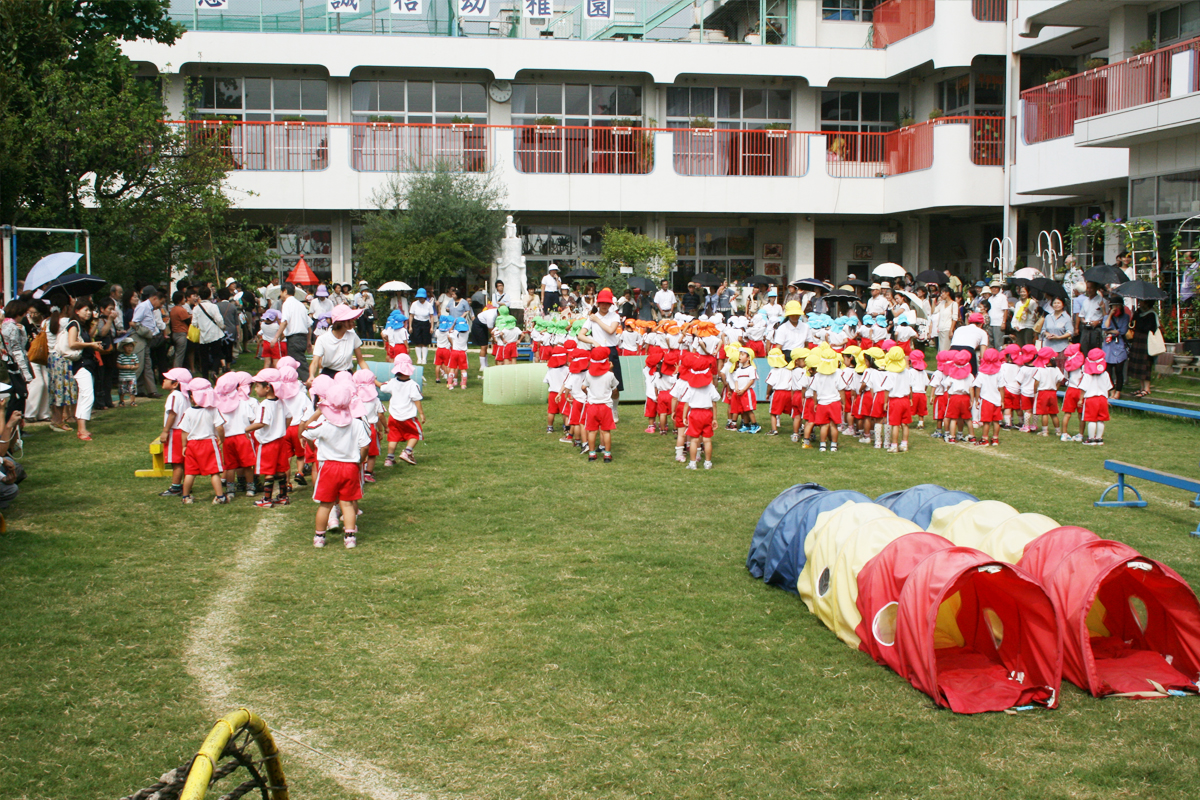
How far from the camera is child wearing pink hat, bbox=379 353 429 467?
11547 millimetres

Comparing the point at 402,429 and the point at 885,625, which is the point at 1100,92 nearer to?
the point at 402,429

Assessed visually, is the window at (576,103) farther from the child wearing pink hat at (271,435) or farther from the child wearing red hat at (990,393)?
the child wearing pink hat at (271,435)

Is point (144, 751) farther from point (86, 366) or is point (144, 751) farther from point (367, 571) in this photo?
point (86, 366)

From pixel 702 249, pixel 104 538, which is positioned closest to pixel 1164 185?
pixel 702 249

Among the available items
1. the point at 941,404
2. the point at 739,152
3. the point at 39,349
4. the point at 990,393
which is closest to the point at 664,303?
the point at 739,152

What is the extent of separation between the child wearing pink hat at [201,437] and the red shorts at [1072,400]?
11069mm

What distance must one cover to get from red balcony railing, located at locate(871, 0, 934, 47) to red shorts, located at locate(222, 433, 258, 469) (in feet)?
82.2

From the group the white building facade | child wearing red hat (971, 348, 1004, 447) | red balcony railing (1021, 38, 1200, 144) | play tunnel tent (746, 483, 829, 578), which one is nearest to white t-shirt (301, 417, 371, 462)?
play tunnel tent (746, 483, 829, 578)

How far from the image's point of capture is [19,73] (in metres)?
16.8

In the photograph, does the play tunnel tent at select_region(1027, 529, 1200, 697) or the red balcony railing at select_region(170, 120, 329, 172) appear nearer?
the play tunnel tent at select_region(1027, 529, 1200, 697)

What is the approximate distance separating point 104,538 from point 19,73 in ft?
38.3

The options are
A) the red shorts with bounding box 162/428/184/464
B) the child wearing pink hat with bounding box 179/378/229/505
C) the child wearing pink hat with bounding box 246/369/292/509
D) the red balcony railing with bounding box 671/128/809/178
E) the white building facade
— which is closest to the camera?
the child wearing pink hat with bounding box 246/369/292/509

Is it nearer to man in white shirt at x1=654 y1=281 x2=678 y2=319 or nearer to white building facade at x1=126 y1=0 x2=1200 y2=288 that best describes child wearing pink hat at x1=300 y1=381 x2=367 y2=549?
man in white shirt at x1=654 y1=281 x2=678 y2=319

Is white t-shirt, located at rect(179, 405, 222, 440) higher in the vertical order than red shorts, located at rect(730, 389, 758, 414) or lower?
higher
